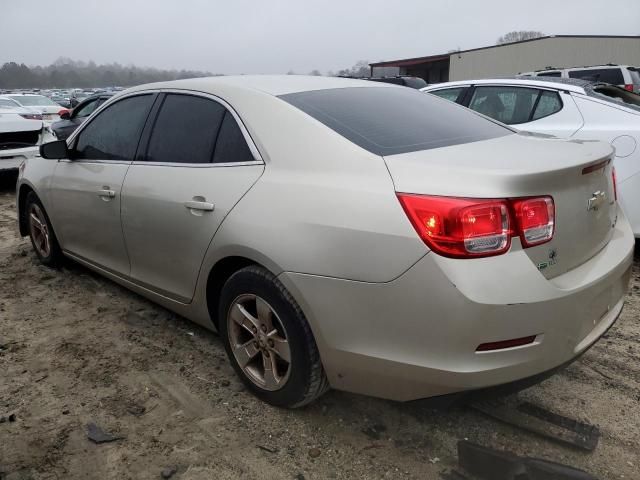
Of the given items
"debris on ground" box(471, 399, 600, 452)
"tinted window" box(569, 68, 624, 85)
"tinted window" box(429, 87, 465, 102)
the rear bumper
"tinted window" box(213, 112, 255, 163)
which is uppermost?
"tinted window" box(569, 68, 624, 85)

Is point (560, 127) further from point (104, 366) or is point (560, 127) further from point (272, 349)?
point (104, 366)

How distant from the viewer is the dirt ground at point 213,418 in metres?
2.30

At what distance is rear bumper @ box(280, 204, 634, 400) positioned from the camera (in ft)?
6.28

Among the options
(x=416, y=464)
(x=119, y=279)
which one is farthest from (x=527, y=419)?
(x=119, y=279)

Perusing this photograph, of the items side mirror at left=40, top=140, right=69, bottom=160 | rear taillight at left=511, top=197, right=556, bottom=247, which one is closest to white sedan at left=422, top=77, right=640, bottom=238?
rear taillight at left=511, top=197, right=556, bottom=247

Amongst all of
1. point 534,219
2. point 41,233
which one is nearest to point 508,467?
point 534,219

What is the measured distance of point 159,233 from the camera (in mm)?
3014

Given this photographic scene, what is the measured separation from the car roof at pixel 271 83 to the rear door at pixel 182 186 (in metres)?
0.08

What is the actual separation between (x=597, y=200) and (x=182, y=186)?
1979 mm

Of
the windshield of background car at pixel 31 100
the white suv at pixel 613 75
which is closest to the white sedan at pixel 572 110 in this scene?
the white suv at pixel 613 75

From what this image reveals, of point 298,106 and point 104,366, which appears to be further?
point 104,366

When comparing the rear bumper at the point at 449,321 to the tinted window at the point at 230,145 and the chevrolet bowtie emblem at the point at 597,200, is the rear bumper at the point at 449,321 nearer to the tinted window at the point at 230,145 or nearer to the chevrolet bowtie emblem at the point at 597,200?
the chevrolet bowtie emblem at the point at 597,200

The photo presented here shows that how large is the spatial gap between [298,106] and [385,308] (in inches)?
43.8

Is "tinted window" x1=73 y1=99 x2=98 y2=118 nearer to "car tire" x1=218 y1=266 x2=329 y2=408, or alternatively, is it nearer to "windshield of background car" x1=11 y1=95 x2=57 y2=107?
"windshield of background car" x1=11 y1=95 x2=57 y2=107
